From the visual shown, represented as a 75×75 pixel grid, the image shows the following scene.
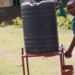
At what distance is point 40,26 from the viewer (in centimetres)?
322

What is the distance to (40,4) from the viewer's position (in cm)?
317

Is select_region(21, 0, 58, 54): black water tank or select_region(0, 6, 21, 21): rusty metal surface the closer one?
select_region(21, 0, 58, 54): black water tank

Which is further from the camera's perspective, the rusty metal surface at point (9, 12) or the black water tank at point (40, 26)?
the rusty metal surface at point (9, 12)

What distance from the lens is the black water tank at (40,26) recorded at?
126 inches

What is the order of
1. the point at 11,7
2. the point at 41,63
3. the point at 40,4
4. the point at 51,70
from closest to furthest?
the point at 40,4 < the point at 51,70 < the point at 41,63 < the point at 11,7

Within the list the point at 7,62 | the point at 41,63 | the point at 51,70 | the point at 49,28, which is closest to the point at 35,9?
the point at 49,28

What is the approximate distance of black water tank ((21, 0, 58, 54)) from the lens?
3199 mm

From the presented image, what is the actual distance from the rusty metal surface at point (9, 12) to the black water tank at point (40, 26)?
11.9 metres

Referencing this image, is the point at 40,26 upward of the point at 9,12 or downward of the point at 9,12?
upward

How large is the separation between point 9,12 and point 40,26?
40.6 feet

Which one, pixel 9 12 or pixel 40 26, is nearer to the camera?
pixel 40 26

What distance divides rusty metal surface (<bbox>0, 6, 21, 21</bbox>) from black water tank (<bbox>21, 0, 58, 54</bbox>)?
38.9ft

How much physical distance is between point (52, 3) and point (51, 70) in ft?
6.45

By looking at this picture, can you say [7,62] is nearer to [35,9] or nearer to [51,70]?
[51,70]
